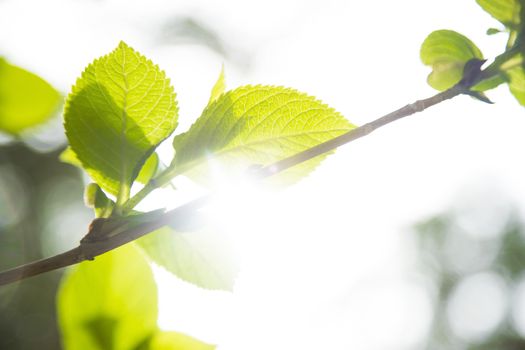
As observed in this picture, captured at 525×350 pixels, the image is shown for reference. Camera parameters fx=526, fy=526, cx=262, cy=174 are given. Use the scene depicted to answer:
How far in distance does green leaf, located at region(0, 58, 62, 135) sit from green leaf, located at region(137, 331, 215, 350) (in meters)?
0.21

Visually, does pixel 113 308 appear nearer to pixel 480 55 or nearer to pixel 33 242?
pixel 480 55

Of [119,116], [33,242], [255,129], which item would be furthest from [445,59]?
[33,242]

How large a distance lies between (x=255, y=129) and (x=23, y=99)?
197 mm

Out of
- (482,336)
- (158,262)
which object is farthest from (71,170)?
(482,336)

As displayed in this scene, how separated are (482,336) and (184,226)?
545 inches

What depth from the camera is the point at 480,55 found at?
462mm

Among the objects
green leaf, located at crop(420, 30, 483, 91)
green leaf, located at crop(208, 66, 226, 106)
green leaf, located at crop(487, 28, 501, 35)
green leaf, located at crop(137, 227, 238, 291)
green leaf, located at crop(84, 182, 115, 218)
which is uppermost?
green leaf, located at crop(487, 28, 501, 35)

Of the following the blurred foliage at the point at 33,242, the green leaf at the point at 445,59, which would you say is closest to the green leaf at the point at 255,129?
the green leaf at the point at 445,59

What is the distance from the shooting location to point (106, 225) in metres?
0.39

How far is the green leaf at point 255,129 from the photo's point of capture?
43cm

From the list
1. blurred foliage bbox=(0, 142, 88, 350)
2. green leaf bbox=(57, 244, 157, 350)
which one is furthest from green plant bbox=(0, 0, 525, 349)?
blurred foliage bbox=(0, 142, 88, 350)

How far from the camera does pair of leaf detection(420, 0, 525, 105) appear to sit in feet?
1.47

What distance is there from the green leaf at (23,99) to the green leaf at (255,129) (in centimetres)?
12

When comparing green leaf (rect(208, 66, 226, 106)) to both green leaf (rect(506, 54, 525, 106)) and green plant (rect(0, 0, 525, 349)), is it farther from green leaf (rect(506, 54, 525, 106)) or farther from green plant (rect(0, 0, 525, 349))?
green leaf (rect(506, 54, 525, 106))
